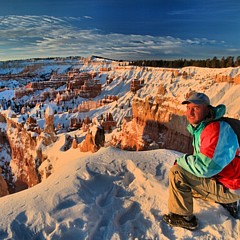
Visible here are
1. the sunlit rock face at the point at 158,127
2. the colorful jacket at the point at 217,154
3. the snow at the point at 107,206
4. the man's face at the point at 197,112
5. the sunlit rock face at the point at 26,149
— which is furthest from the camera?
the sunlit rock face at the point at 158,127

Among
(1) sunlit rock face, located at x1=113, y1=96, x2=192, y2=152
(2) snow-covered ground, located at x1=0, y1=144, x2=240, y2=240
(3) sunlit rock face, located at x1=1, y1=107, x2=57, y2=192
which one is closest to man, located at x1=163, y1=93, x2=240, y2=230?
(2) snow-covered ground, located at x1=0, y1=144, x2=240, y2=240

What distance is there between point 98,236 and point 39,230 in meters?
0.65

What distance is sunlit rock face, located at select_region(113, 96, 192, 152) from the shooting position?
17328 millimetres

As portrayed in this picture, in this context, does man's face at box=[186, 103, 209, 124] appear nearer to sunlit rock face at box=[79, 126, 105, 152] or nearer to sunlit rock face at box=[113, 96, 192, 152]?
sunlit rock face at box=[79, 126, 105, 152]

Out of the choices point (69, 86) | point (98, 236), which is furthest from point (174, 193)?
point (69, 86)

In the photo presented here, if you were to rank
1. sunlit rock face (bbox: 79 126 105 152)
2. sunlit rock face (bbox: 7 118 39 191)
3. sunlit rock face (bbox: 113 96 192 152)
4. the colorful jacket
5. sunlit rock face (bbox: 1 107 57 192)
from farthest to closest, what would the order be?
sunlit rock face (bbox: 113 96 192 152)
sunlit rock face (bbox: 7 118 39 191)
sunlit rock face (bbox: 1 107 57 192)
sunlit rock face (bbox: 79 126 105 152)
the colorful jacket

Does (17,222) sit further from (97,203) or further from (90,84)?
(90,84)

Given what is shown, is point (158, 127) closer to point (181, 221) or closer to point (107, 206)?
point (107, 206)

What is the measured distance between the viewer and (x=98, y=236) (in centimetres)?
313

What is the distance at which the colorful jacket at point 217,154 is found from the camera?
279 cm

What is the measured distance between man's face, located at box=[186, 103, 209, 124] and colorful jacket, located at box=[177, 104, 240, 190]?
6 centimetres

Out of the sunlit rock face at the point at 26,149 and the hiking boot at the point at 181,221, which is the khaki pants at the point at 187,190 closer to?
the hiking boot at the point at 181,221

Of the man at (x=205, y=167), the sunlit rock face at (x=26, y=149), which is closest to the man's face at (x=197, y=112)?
the man at (x=205, y=167)

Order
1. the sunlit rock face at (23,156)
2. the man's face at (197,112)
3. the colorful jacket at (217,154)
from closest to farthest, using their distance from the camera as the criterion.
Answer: the colorful jacket at (217,154) < the man's face at (197,112) < the sunlit rock face at (23,156)
